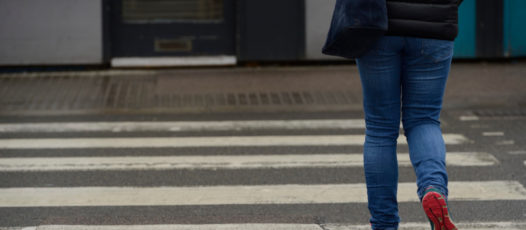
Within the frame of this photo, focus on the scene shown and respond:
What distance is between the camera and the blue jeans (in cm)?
370

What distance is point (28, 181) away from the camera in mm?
6020

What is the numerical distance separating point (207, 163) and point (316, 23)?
5.47 m

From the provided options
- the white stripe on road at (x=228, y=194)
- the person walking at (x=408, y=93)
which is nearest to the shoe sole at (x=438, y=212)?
the person walking at (x=408, y=93)

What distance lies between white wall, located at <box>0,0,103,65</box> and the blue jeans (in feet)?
26.9

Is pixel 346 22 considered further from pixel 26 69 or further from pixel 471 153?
pixel 26 69

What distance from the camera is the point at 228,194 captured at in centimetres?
559

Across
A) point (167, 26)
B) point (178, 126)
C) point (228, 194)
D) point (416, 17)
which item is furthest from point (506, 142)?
point (167, 26)

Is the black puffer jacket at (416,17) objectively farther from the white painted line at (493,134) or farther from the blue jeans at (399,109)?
the white painted line at (493,134)

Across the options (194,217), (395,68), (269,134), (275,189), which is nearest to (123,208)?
(194,217)

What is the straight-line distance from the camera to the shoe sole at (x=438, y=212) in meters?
3.43

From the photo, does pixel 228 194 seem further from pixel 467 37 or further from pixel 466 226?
pixel 467 37

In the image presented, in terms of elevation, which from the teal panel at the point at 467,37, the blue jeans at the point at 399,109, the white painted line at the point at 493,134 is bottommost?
the white painted line at the point at 493,134

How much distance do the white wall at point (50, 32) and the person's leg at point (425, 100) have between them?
829cm

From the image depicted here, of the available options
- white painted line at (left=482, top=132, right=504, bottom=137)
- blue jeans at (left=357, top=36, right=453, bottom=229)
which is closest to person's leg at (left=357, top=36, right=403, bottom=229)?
blue jeans at (left=357, top=36, right=453, bottom=229)
